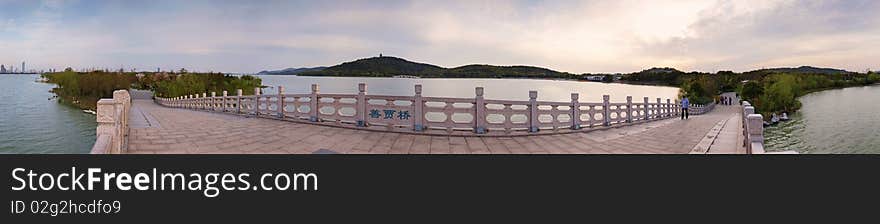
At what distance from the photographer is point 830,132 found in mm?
29594

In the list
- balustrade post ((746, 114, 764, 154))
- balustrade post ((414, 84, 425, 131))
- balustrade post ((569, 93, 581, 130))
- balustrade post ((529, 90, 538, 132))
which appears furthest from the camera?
balustrade post ((569, 93, 581, 130))

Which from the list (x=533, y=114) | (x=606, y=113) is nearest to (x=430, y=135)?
(x=533, y=114)

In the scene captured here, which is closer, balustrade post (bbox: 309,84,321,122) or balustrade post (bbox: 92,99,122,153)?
balustrade post (bbox: 92,99,122,153)

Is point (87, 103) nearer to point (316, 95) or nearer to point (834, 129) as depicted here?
point (316, 95)

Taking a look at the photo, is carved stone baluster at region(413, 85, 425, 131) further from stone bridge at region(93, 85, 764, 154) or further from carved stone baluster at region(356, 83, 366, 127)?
carved stone baluster at region(356, 83, 366, 127)

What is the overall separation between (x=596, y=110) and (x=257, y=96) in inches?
331

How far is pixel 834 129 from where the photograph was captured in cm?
3073

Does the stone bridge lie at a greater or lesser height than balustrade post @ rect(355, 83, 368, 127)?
lesser

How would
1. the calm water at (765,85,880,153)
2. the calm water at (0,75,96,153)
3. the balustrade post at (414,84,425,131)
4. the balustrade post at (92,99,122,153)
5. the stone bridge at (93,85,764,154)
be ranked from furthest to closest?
the calm water at (765,85,880,153) → the calm water at (0,75,96,153) → the balustrade post at (414,84,425,131) → the stone bridge at (93,85,764,154) → the balustrade post at (92,99,122,153)

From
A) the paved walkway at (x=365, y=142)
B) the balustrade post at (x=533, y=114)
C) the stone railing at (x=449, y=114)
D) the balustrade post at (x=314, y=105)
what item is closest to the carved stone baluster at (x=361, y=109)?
the stone railing at (x=449, y=114)

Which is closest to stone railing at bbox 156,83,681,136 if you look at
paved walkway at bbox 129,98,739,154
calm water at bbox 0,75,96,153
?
paved walkway at bbox 129,98,739,154

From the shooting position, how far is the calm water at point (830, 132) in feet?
81.1

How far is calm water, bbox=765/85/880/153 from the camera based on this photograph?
81.1 ft

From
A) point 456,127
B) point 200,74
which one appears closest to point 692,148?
point 456,127
